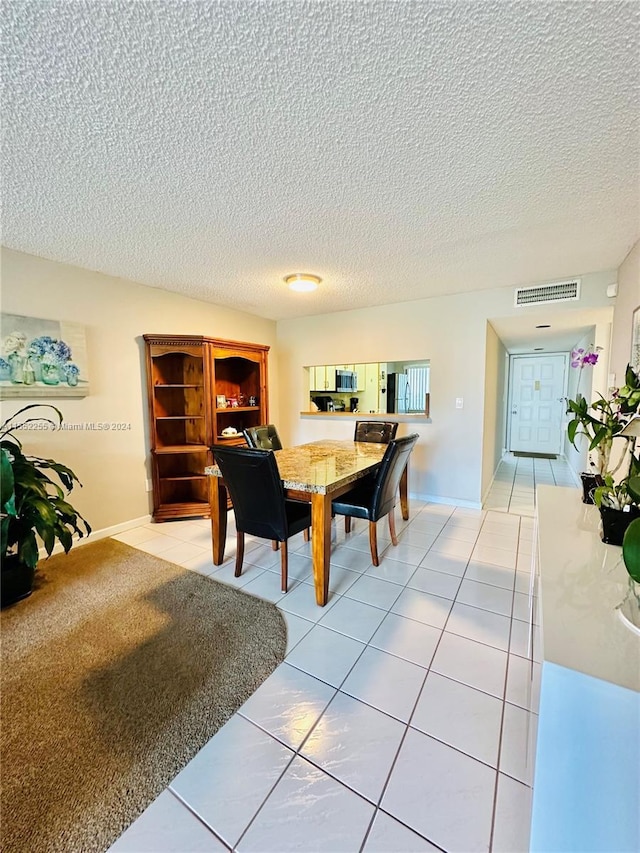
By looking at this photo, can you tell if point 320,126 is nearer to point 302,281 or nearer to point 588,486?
point 302,281

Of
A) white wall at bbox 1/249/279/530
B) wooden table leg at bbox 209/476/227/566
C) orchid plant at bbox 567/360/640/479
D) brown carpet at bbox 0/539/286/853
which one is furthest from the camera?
white wall at bbox 1/249/279/530

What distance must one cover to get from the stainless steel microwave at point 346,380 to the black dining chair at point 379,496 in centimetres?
306

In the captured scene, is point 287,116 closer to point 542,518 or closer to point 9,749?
point 542,518

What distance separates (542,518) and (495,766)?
0.94 m

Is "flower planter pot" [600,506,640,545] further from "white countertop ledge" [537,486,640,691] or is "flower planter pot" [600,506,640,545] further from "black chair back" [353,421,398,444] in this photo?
"black chair back" [353,421,398,444]

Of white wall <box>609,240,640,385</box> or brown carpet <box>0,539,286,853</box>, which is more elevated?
white wall <box>609,240,640,385</box>

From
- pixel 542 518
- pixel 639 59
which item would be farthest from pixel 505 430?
pixel 639 59

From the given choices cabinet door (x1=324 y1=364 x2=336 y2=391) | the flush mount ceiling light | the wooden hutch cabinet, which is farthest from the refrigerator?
the flush mount ceiling light

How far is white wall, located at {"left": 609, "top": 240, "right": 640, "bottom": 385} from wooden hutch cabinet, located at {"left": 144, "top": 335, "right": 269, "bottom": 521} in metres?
3.38

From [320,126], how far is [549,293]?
2.82 m

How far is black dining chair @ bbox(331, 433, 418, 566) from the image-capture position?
240 centimetres

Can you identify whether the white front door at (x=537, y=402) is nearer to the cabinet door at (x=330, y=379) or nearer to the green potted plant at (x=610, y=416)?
the cabinet door at (x=330, y=379)

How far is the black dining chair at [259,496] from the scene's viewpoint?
6.60 feet

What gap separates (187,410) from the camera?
12.6 feet
